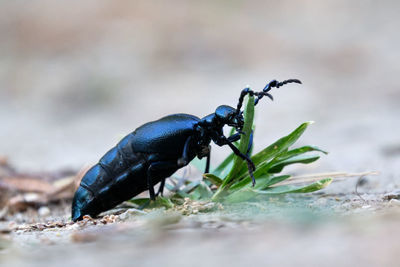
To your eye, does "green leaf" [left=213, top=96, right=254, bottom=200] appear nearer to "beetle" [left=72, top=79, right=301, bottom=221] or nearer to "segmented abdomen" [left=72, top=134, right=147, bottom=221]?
"beetle" [left=72, top=79, right=301, bottom=221]

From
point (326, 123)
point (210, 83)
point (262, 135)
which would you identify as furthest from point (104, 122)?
point (326, 123)

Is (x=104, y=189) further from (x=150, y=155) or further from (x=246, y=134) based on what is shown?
(x=246, y=134)

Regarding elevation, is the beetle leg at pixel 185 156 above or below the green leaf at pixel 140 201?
above

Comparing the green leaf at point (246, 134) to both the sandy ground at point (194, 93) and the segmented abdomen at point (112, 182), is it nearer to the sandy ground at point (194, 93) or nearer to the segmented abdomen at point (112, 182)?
the sandy ground at point (194, 93)

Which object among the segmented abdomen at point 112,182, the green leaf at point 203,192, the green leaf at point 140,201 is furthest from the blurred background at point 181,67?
the segmented abdomen at point 112,182

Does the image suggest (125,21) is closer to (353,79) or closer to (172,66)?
(172,66)
